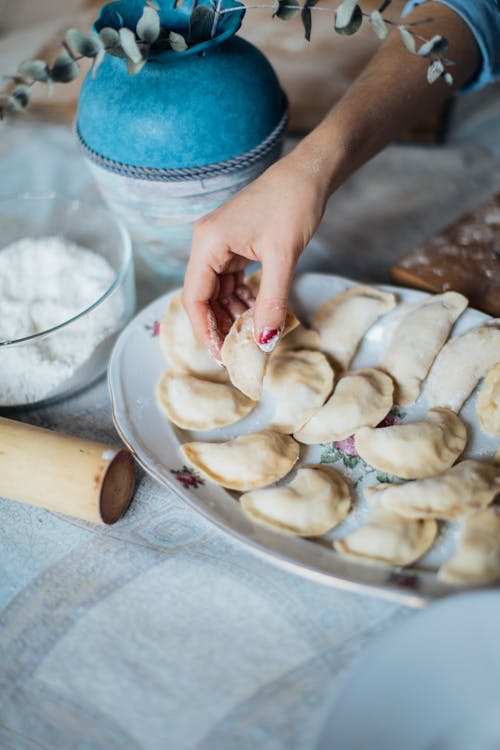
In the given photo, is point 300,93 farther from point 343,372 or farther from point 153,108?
point 343,372

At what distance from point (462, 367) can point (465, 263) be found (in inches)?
10.0

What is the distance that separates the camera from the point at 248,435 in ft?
2.97

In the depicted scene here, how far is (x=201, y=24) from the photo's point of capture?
0.92m

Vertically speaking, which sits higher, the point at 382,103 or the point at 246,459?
the point at 382,103

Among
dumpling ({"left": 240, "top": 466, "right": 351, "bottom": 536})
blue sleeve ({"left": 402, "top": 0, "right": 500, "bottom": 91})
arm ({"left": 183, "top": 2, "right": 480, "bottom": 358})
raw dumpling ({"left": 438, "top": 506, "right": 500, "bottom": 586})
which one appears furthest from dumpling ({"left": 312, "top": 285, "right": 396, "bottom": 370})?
blue sleeve ({"left": 402, "top": 0, "right": 500, "bottom": 91})

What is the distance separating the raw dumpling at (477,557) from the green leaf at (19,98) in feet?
2.41

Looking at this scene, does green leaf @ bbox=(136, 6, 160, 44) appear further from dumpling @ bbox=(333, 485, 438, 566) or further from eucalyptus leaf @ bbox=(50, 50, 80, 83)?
dumpling @ bbox=(333, 485, 438, 566)

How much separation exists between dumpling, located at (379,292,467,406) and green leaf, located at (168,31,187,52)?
1.68 ft

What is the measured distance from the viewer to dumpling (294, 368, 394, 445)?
0.91 meters

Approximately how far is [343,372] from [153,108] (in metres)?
0.48

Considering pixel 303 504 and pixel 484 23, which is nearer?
pixel 303 504

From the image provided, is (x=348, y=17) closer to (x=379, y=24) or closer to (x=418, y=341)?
(x=379, y=24)

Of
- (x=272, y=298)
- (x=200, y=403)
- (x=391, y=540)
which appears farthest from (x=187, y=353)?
(x=391, y=540)

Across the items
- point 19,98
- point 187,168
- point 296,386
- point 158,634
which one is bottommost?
point 158,634
